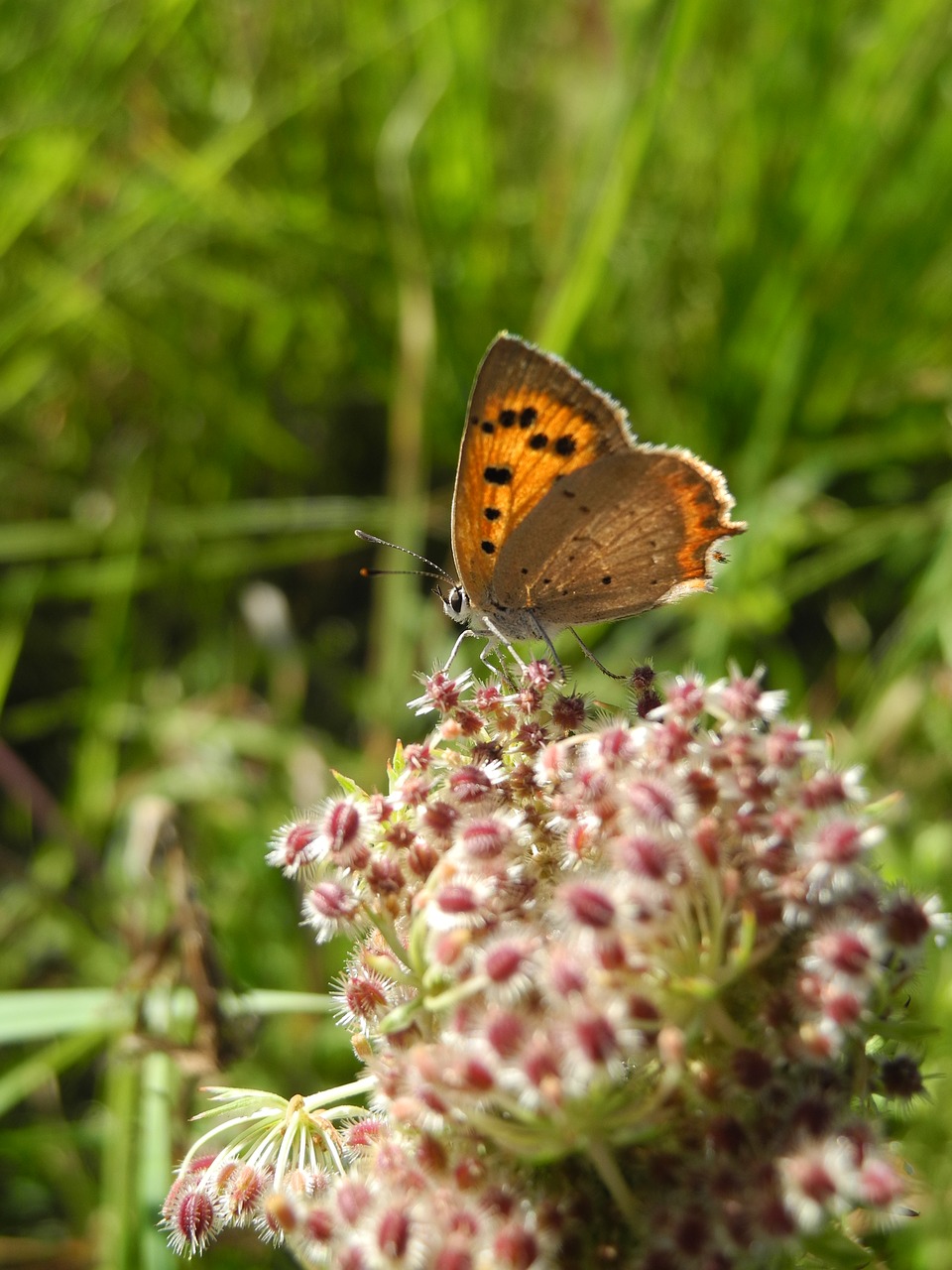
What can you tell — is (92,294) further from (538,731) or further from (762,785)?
(762,785)

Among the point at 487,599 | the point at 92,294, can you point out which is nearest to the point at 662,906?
the point at 487,599

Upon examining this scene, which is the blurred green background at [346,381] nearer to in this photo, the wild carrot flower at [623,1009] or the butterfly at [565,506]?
the butterfly at [565,506]

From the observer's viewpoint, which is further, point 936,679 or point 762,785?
point 936,679

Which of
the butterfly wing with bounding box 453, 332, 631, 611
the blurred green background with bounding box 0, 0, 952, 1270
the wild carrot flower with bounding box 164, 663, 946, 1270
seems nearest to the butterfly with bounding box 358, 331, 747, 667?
the butterfly wing with bounding box 453, 332, 631, 611

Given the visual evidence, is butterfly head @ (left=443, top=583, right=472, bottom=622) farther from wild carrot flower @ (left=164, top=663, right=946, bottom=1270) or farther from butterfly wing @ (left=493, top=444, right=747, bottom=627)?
wild carrot flower @ (left=164, top=663, right=946, bottom=1270)

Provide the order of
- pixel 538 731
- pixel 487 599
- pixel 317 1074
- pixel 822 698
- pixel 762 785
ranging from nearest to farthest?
pixel 762 785, pixel 538 731, pixel 487 599, pixel 317 1074, pixel 822 698
